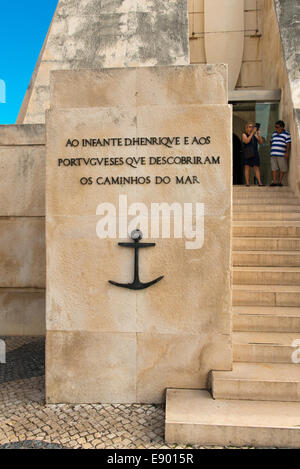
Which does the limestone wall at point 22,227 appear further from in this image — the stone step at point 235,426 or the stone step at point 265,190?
the stone step at point 265,190

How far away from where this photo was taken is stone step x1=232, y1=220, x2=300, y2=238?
18.9 ft

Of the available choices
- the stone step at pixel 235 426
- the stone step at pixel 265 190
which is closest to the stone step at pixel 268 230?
the stone step at pixel 265 190

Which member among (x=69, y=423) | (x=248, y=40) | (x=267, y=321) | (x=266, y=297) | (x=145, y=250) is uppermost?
(x=248, y=40)

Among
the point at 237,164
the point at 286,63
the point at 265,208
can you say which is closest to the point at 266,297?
the point at 265,208

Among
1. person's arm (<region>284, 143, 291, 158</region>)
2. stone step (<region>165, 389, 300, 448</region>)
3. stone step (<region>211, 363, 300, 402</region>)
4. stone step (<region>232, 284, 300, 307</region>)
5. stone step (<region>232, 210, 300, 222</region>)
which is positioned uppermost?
person's arm (<region>284, 143, 291, 158</region>)

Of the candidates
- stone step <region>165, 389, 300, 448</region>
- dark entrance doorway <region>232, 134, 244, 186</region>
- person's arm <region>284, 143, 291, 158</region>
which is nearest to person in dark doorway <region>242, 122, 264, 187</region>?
person's arm <region>284, 143, 291, 158</region>

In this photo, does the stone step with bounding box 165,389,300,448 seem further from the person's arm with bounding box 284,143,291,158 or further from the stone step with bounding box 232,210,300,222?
the person's arm with bounding box 284,143,291,158

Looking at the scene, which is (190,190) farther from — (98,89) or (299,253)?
(299,253)

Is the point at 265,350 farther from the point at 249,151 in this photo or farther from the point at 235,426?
the point at 249,151

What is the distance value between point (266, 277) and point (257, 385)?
1864 millimetres

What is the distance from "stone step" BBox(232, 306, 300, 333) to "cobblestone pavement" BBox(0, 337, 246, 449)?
1.41m

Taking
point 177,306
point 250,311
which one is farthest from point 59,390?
point 250,311

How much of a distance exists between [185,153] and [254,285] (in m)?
2.27

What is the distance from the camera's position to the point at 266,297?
→ 4.60 meters
